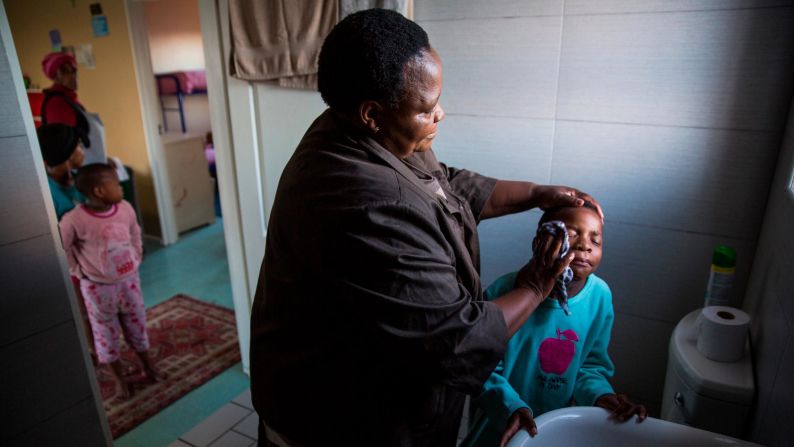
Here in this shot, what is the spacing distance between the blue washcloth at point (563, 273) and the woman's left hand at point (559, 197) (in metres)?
0.11

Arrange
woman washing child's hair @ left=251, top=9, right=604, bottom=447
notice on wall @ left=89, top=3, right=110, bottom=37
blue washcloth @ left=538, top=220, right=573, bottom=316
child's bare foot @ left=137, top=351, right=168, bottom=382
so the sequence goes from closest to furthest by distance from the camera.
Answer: woman washing child's hair @ left=251, top=9, right=604, bottom=447, blue washcloth @ left=538, top=220, right=573, bottom=316, child's bare foot @ left=137, top=351, right=168, bottom=382, notice on wall @ left=89, top=3, right=110, bottom=37

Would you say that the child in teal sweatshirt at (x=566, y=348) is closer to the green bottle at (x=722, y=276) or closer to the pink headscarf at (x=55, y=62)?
the green bottle at (x=722, y=276)

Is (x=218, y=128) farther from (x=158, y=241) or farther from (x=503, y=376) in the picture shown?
(x=158, y=241)

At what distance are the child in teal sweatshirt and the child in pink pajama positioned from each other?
1.80 metres

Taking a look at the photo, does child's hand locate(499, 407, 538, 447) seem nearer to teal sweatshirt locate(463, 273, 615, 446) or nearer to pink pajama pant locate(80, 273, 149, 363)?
teal sweatshirt locate(463, 273, 615, 446)

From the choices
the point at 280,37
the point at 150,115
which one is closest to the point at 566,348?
the point at 280,37

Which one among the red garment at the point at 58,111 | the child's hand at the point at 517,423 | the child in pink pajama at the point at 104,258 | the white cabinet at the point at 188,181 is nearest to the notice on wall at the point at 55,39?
the white cabinet at the point at 188,181

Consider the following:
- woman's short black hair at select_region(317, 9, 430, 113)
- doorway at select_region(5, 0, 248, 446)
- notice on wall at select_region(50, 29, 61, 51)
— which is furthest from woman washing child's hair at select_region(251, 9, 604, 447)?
notice on wall at select_region(50, 29, 61, 51)

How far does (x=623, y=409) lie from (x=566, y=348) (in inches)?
9.0

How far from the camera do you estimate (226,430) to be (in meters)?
2.10

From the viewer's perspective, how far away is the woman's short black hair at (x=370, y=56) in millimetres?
790

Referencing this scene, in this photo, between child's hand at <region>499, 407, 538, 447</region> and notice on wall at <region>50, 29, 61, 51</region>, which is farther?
notice on wall at <region>50, 29, 61, 51</region>

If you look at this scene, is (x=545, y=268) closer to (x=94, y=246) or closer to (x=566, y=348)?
(x=566, y=348)

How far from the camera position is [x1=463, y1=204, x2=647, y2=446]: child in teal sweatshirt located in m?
1.14
